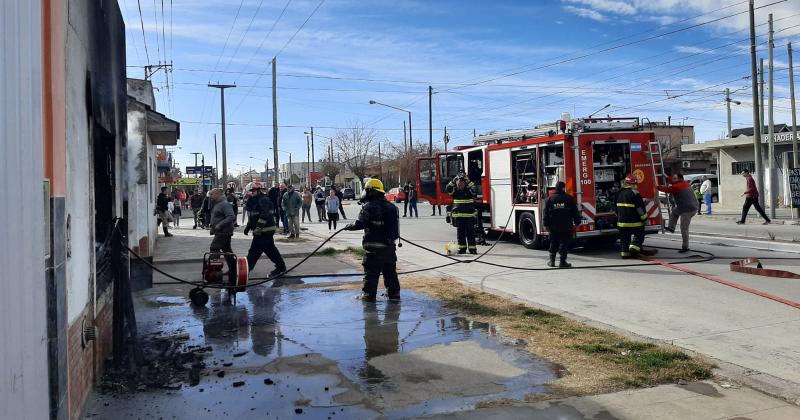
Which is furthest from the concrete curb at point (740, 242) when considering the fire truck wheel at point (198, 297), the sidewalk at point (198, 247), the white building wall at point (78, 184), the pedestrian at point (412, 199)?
the pedestrian at point (412, 199)

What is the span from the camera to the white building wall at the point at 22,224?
252 centimetres

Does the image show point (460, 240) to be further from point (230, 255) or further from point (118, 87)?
point (118, 87)

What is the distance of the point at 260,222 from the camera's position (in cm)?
→ 1062

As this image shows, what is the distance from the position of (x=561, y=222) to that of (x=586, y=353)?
5704mm

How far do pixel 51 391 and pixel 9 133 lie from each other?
4.16ft

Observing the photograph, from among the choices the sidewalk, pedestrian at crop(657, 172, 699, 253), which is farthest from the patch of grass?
the sidewalk

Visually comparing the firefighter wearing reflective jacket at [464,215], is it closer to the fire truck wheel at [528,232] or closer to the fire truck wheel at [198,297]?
the fire truck wheel at [528,232]

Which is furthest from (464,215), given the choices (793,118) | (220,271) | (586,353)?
(793,118)

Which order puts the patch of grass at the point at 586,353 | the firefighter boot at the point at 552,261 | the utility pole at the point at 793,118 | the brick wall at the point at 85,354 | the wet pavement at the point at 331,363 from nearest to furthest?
the brick wall at the point at 85,354 < the wet pavement at the point at 331,363 < the patch of grass at the point at 586,353 < the firefighter boot at the point at 552,261 < the utility pole at the point at 793,118

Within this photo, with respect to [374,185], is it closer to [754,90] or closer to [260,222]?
[260,222]

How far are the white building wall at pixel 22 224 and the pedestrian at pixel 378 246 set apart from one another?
585cm

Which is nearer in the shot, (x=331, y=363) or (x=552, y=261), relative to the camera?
(x=331, y=363)

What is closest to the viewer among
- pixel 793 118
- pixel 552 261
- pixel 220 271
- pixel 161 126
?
pixel 220 271

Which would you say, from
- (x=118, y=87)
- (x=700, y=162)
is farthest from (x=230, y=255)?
(x=700, y=162)
